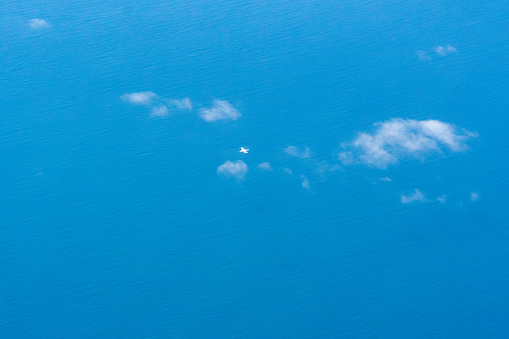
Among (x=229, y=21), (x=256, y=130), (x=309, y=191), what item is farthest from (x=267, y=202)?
(x=229, y=21)

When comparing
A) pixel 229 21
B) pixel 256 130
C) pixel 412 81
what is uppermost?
pixel 229 21

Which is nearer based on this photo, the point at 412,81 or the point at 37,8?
the point at 412,81

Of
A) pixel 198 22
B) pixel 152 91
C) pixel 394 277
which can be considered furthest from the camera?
pixel 198 22

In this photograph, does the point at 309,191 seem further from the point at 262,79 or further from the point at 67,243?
the point at 67,243

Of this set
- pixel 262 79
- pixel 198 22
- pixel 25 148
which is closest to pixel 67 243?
pixel 25 148

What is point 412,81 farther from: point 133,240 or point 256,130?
point 133,240

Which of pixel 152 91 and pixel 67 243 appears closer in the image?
→ pixel 67 243

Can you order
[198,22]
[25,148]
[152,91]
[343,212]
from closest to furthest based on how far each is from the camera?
[343,212], [25,148], [152,91], [198,22]

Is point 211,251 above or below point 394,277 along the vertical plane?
above

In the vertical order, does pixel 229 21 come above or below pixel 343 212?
above
